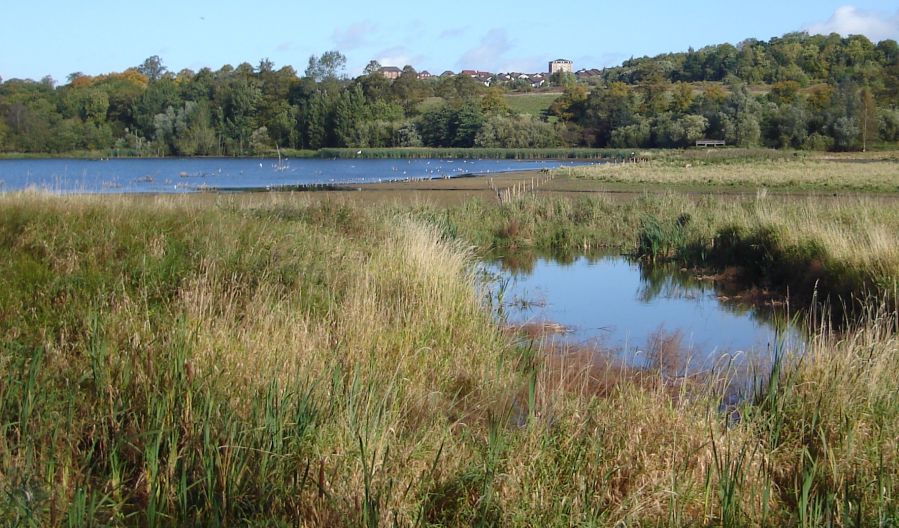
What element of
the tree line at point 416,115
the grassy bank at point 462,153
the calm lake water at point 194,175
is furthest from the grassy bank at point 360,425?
the grassy bank at point 462,153

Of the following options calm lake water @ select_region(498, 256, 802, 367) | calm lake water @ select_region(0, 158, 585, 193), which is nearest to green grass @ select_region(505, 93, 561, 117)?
calm lake water @ select_region(0, 158, 585, 193)

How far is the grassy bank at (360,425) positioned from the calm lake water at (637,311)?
8.78 ft

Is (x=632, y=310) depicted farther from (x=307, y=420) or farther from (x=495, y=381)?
(x=307, y=420)

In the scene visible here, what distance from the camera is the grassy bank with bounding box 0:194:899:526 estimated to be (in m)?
5.05

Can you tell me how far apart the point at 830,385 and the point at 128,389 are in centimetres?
488

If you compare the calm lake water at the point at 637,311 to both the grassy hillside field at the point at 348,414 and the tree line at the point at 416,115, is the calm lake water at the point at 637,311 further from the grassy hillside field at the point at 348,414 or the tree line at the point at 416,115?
the tree line at the point at 416,115

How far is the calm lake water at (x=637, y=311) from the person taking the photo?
11.8 meters

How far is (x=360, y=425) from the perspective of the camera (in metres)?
5.39

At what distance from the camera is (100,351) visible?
614 cm

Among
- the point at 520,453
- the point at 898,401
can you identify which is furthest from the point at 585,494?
the point at 898,401

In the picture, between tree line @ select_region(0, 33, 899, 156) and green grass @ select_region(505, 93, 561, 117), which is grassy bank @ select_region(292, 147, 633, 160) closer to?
tree line @ select_region(0, 33, 899, 156)

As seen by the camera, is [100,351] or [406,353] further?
[406,353]

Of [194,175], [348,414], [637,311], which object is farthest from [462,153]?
[348,414]

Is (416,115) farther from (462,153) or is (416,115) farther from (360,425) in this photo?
(360,425)
